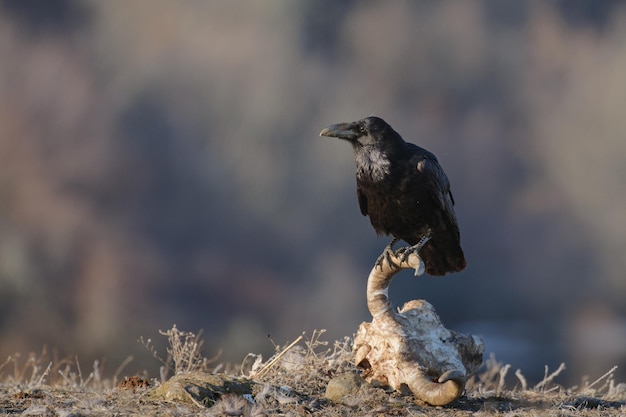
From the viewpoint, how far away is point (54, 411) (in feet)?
21.1

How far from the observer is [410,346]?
7156 millimetres

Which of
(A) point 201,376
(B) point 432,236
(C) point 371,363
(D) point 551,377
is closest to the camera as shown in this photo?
(A) point 201,376

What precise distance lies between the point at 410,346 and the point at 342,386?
0.76 m

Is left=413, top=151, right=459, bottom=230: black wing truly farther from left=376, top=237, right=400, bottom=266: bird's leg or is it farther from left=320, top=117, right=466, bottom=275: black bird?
left=376, top=237, right=400, bottom=266: bird's leg

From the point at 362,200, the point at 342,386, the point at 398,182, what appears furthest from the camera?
the point at 362,200

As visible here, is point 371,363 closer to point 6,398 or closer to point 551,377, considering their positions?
point 551,377

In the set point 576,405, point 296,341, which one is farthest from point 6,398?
point 576,405

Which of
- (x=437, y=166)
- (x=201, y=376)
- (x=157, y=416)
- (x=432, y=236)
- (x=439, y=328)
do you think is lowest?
(x=157, y=416)

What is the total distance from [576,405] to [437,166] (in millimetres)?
3000

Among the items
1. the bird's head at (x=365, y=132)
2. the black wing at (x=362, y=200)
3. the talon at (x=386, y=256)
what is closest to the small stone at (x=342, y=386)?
the talon at (x=386, y=256)

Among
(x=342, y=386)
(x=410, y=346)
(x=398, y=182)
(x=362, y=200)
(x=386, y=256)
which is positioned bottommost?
(x=342, y=386)

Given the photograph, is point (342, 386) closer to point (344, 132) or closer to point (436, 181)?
point (436, 181)

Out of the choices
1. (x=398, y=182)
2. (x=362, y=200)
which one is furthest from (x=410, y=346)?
(x=362, y=200)

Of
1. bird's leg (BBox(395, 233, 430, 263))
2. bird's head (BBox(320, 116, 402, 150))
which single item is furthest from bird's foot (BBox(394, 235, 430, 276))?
bird's head (BBox(320, 116, 402, 150))
